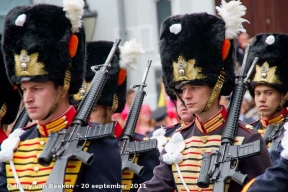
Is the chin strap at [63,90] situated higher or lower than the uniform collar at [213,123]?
higher

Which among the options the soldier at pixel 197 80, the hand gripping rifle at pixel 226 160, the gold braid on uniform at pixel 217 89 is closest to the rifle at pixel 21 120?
the soldier at pixel 197 80

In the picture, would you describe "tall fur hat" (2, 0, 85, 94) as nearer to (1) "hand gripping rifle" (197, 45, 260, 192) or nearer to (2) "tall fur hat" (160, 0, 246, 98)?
(2) "tall fur hat" (160, 0, 246, 98)

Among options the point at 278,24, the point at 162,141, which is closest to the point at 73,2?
the point at 162,141

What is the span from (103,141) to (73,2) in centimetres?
97

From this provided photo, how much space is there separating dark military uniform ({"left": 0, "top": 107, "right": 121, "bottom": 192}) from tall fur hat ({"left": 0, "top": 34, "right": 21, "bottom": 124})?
1.24 m

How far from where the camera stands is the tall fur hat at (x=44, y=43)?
22.5ft

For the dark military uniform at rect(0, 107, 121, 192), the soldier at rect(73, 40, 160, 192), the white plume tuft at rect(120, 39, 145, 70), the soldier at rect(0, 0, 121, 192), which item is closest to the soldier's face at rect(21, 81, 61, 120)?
the soldier at rect(0, 0, 121, 192)

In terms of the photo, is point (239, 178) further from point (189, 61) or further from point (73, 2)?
point (73, 2)

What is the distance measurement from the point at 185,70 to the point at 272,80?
1.79 meters

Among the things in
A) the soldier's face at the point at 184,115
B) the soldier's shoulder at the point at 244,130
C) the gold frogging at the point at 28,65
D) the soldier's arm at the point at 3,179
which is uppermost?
the gold frogging at the point at 28,65

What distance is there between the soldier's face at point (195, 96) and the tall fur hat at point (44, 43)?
0.80 metres

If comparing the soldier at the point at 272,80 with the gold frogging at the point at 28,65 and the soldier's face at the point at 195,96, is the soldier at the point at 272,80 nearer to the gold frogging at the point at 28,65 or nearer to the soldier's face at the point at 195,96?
the soldier's face at the point at 195,96

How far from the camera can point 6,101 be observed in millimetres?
8391

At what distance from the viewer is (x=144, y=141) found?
8469 mm
